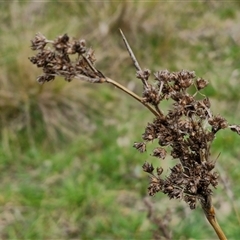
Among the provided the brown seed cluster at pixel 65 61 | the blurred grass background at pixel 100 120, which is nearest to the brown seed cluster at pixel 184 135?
the brown seed cluster at pixel 65 61

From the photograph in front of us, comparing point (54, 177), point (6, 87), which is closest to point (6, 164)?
point (54, 177)

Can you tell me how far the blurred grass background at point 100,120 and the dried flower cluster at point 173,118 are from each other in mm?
988

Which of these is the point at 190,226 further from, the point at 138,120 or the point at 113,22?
the point at 113,22

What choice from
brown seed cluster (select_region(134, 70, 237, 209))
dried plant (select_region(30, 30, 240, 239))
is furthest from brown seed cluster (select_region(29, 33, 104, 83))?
brown seed cluster (select_region(134, 70, 237, 209))

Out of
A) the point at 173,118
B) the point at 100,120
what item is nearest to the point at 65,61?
the point at 173,118

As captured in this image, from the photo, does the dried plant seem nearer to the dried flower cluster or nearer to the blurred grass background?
the dried flower cluster

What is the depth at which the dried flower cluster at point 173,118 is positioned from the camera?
37.7 inches

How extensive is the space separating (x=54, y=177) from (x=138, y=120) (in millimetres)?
810

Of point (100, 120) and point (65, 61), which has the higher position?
point (100, 120)

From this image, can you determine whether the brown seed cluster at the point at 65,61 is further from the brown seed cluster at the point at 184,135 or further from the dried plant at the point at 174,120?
Answer: the brown seed cluster at the point at 184,135

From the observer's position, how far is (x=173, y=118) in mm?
977

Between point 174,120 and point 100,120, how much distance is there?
2767mm

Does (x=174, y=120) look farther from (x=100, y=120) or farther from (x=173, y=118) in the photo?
(x=100, y=120)

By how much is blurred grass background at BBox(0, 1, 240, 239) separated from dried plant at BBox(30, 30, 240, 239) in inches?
38.9
